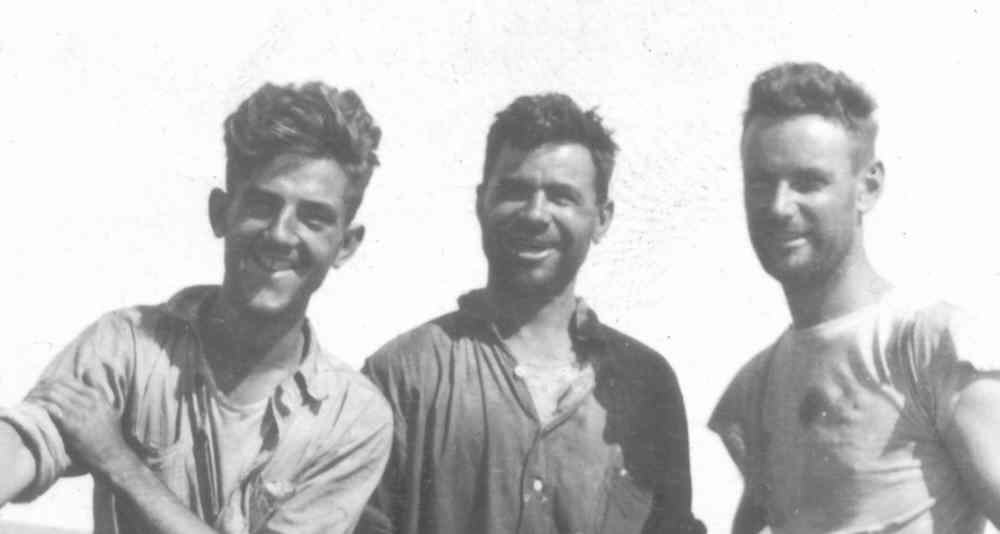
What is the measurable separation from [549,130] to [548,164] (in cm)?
10

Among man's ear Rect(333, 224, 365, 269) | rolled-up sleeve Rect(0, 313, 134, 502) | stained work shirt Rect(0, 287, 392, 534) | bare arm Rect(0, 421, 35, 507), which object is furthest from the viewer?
man's ear Rect(333, 224, 365, 269)

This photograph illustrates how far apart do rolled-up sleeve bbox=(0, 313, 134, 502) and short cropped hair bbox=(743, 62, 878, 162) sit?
1.79 m

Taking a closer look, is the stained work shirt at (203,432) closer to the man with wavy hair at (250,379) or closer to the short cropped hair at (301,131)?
the man with wavy hair at (250,379)

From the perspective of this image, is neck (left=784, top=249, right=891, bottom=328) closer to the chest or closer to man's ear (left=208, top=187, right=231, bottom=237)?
the chest

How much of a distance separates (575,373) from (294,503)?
3.08ft

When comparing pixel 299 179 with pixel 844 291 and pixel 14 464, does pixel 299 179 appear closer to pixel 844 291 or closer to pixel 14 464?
pixel 14 464

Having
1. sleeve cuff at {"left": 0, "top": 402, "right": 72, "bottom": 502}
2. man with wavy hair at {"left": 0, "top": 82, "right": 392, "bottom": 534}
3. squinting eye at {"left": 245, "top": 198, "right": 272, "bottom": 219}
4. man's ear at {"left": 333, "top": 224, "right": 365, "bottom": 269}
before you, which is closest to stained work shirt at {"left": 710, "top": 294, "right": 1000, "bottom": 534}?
man with wavy hair at {"left": 0, "top": 82, "right": 392, "bottom": 534}

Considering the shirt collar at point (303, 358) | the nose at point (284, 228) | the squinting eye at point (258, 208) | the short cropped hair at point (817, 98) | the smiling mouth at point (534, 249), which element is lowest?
the shirt collar at point (303, 358)

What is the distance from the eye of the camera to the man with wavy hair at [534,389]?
3.96 m

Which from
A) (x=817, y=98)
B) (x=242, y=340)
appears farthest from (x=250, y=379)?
(x=817, y=98)

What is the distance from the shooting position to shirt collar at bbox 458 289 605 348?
13.6ft

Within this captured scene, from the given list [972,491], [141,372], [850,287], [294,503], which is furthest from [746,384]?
[141,372]

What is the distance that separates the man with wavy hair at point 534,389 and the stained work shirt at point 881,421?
1.36 ft

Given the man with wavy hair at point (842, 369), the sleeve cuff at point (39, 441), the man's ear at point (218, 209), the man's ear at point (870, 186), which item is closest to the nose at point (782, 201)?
the man with wavy hair at point (842, 369)
